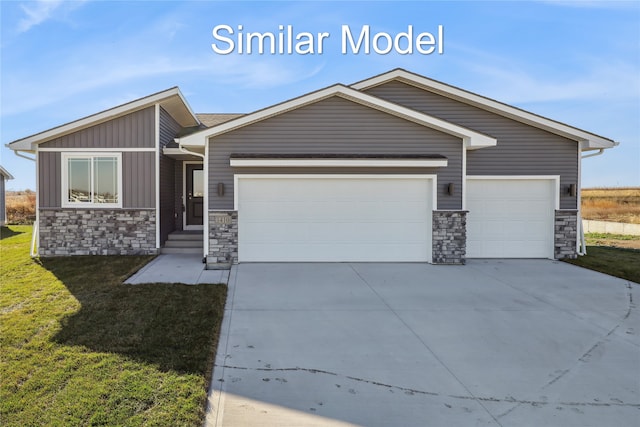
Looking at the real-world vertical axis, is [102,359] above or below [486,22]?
below

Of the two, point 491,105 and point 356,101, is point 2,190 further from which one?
point 491,105

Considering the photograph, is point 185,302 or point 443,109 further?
point 443,109

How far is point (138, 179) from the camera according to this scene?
9.41 m

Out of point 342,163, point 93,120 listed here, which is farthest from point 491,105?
point 93,120

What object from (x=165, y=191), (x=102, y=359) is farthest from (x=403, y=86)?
(x=102, y=359)

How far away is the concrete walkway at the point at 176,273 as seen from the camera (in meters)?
6.84

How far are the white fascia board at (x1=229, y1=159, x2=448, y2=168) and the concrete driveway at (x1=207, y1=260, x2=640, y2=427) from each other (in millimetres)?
2647

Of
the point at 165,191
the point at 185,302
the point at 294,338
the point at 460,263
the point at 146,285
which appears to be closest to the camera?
the point at 294,338

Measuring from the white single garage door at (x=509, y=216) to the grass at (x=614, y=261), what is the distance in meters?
0.95

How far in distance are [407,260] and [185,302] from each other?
5231 mm

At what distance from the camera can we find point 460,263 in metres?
8.59

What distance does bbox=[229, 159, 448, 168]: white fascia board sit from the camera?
26.5 feet

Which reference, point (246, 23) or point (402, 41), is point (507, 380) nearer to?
point (402, 41)

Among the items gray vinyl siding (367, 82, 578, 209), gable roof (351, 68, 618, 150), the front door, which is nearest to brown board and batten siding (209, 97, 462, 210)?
gray vinyl siding (367, 82, 578, 209)
